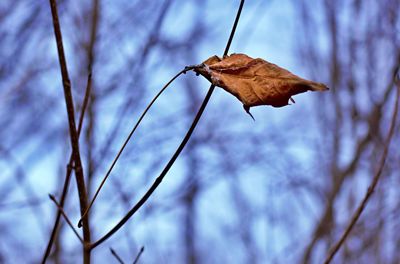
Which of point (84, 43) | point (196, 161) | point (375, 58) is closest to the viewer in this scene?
point (84, 43)

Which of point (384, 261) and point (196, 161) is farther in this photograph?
point (196, 161)

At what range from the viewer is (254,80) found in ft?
2.13

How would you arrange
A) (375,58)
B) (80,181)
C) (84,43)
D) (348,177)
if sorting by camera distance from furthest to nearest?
(375,58)
(348,177)
(84,43)
(80,181)

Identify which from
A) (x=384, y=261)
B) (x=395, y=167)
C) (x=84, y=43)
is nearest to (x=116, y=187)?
(x=84, y=43)

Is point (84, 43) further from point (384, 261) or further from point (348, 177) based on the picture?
point (384, 261)

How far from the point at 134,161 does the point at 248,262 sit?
1299mm

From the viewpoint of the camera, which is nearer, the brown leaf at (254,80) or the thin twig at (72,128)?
the brown leaf at (254,80)

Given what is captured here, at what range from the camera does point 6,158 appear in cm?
308

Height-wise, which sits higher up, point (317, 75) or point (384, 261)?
point (317, 75)

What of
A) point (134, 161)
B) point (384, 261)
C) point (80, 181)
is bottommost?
point (80, 181)

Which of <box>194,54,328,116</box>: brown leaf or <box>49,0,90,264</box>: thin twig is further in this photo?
<box>49,0,90,264</box>: thin twig

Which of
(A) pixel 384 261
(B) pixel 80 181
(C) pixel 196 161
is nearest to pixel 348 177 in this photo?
(A) pixel 384 261

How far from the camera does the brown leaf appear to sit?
0.62 metres

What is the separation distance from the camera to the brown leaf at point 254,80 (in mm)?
621
